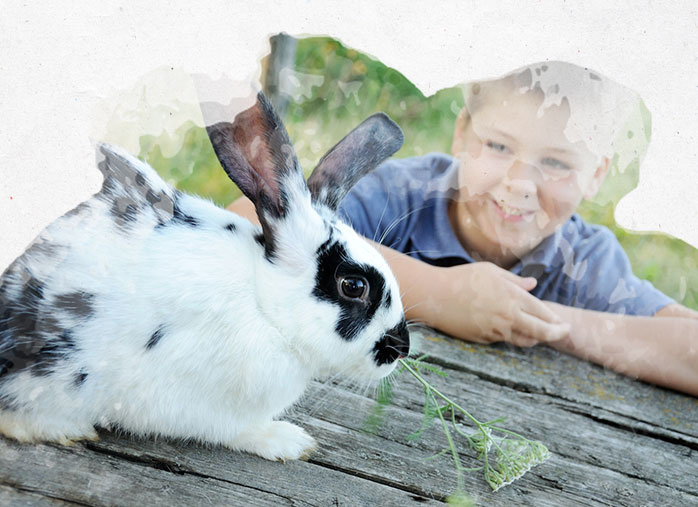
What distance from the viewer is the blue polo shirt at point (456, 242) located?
1.50m

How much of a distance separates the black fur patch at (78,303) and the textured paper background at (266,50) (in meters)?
0.13

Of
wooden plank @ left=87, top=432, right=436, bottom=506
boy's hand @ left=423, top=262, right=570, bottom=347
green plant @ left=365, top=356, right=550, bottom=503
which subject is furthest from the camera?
boy's hand @ left=423, top=262, right=570, bottom=347

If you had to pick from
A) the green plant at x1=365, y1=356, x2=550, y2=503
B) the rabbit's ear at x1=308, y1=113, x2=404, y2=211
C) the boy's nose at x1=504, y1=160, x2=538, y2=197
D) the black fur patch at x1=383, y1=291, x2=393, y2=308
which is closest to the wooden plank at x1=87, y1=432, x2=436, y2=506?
the green plant at x1=365, y1=356, x2=550, y2=503

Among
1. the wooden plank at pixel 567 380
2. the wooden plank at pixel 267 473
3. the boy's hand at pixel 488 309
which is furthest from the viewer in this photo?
the boy's hand at pixel 488 309

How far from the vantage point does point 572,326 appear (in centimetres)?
144

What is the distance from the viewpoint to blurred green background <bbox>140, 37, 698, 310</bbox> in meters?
1.10

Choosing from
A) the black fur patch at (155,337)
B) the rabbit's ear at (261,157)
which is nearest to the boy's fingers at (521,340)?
the rabbit's ear at (261,157)

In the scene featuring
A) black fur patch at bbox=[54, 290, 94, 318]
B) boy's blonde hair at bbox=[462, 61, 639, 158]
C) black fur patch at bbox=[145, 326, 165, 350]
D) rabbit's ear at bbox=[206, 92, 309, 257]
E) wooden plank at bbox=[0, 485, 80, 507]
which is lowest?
wooden plank at bbox=[0, 485, 80, 507]

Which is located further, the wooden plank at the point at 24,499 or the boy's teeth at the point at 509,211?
the boy's teeth at the point at 509,211

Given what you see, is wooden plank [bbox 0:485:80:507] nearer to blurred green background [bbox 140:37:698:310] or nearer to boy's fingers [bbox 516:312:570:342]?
blurred green background [bbox 140:37:698:310]

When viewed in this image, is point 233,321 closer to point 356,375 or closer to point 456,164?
point 356,375

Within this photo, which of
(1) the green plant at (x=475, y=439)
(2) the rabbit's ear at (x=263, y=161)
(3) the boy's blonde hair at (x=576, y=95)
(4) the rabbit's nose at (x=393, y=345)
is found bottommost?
(1) the green plant at (x=475, y=439)

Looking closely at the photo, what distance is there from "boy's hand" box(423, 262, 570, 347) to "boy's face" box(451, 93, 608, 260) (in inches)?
3.7

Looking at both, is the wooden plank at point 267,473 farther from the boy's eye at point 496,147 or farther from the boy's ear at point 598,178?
the boy's ear at point 598,178
